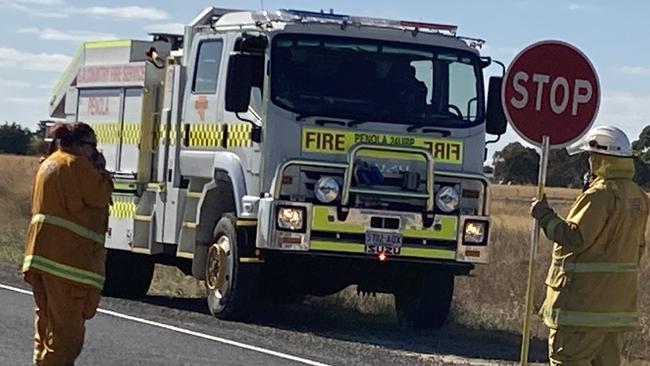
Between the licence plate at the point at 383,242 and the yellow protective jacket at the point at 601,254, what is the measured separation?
6301mm

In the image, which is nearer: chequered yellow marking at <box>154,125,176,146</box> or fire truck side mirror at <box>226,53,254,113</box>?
fire truck side mirror at <box>226,53,254,113</box>

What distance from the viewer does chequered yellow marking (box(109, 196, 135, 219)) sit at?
1769cm

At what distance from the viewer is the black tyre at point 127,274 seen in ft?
61.3

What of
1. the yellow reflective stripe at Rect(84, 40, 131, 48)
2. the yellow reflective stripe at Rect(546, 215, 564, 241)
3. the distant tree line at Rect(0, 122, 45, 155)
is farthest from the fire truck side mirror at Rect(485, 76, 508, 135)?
the distant tree line at Rect(0, 122, 45, 155)

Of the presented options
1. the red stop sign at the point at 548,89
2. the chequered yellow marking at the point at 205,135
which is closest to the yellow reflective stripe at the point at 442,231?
the chequered yellow marking at the point at 205,135

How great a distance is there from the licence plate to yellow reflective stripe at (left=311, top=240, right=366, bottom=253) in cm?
9

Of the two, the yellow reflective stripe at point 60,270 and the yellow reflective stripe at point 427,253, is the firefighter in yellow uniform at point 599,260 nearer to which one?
the yellow reflective stripe at point 60,270

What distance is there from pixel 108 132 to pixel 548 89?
922 cm

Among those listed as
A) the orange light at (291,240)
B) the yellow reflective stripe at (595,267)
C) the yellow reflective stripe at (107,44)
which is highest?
the yellow reflective stripe at (107,44)

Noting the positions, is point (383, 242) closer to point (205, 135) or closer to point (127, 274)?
point (205, 135)

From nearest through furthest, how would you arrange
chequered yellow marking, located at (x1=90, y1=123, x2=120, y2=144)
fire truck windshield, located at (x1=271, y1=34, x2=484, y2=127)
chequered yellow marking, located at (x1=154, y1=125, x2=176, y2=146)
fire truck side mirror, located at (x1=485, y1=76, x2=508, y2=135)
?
fire truck windshield, located at (x1=271, y1=34, x2=484, y2=127), fire truck side mirror, located at (x1=485, y1=76, x2=508, y2=135), chequered yellow marking, located at (x1=154, y1=125, x2=176, y2=146), chequered yellow marking, located at (x1=90, y1=123, x2=120, y2=144)

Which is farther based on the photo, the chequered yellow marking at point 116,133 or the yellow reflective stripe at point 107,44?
the yellow reflective stripe at point 107,44

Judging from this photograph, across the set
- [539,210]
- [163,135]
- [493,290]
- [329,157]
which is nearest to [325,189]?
[329,157]

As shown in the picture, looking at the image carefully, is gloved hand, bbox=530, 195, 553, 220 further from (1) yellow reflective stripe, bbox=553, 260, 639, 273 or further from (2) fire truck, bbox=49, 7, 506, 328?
(2) fire truck, bbox=49, 7, 506, 328
